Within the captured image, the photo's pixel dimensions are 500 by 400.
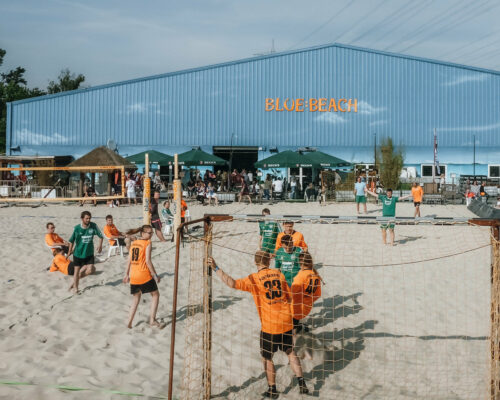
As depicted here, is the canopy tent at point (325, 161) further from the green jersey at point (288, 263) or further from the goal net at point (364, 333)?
the green jersey at point (288, 263)

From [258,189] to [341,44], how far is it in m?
11.6

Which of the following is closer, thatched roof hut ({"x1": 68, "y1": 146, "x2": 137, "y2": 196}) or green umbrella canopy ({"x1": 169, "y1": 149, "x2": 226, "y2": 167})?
thatched roof hut ({"x1": 68, "y1": 146, "x2": 137, "y2": 196})

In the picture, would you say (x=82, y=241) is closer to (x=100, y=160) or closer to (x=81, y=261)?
(x=81, y=261)

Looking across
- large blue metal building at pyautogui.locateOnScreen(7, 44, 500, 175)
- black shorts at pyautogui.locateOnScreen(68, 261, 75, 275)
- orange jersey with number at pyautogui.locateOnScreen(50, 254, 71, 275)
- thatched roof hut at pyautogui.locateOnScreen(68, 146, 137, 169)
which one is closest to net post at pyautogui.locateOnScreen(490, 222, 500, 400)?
black shorts at pyautogui.locateOnScreen(68, 261, 75, 275)

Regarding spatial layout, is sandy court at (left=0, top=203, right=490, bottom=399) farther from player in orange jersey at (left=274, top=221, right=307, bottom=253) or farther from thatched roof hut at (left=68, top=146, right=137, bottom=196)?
thatched roof hut at (left=68, top=146, right=137, bottom=196)

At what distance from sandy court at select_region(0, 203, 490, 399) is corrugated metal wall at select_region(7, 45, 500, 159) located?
20921 mm

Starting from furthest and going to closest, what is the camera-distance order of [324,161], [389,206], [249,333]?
[324,161] < [389,206] < [249,333]

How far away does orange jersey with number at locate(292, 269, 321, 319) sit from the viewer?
588 cm

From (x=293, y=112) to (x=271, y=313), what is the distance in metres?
27.7

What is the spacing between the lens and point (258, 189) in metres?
26.0

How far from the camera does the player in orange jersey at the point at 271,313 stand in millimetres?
5254

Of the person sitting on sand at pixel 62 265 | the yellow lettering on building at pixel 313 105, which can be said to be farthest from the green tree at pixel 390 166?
the person sitting on sand at pixel 62 265

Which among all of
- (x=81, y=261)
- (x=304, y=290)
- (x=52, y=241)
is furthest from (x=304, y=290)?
(x=52, y=241)

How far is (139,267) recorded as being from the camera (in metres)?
6.86
